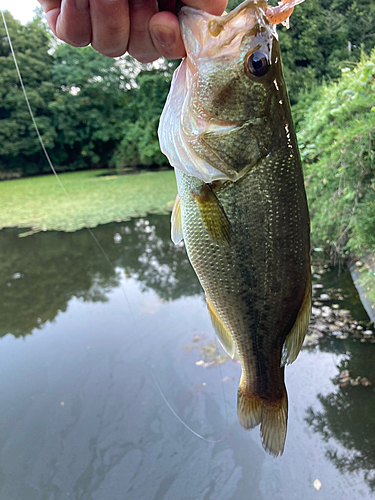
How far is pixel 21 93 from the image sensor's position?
18.6m

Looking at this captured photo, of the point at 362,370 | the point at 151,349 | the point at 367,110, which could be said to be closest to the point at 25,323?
the point at 151,349

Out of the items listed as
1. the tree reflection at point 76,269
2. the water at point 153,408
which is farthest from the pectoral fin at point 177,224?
the tree reflection at point 76,269

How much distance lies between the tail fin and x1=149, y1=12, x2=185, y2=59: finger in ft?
3.85

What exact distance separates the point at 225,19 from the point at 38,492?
2.81 m

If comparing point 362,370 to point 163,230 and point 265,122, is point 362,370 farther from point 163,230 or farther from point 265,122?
point 163,230

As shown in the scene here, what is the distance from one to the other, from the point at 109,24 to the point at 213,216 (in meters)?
0.62

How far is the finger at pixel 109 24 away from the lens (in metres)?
0.89

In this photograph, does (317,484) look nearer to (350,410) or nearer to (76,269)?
(350,410)

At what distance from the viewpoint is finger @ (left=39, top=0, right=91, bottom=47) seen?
91 centimetres

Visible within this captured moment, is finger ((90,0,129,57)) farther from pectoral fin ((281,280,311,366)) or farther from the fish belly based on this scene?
pectoral fin ((281,280,311,366))

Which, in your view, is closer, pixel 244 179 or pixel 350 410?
pixel 244 179

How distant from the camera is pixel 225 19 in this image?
90 centimetres

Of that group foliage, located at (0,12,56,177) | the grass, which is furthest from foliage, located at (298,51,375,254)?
foliage, located at (0,12,56,177)

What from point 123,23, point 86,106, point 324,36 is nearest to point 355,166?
point 123,23
